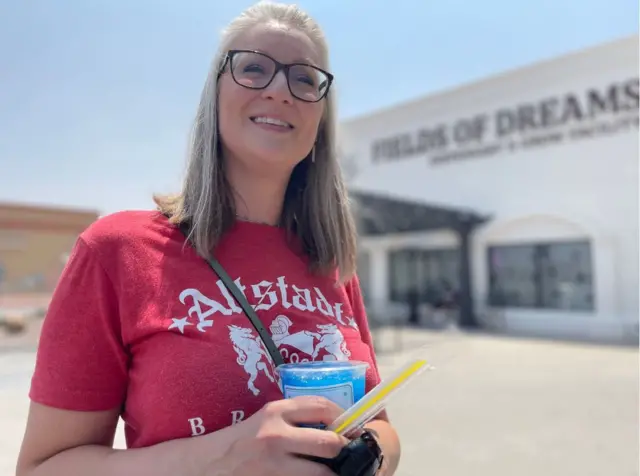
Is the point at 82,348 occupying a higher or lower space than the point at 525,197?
lower

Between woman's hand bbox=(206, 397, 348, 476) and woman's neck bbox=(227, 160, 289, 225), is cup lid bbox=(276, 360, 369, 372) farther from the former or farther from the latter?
woman's neck bbox=(227, 160, 289, 225)

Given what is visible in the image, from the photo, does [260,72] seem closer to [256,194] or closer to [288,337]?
[256,194]

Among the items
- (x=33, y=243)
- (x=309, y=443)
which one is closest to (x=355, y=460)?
A: (x=309, y=443)

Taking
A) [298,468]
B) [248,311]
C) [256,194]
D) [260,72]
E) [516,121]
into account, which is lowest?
[298,468]

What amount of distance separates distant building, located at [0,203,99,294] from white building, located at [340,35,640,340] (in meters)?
12.2

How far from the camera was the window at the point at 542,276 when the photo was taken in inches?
529

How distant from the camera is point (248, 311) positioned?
1.18 m

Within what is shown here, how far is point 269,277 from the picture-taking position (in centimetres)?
130

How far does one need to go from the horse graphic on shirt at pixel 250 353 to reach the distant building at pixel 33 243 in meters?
20.8

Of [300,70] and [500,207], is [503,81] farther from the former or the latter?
[300,70]

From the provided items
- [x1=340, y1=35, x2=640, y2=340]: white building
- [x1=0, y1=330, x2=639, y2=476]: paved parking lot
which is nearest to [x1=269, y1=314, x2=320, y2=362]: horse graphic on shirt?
[x1=0, y1=330, x2=639, y2=476]: paved parking lot

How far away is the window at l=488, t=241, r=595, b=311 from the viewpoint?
529 inches

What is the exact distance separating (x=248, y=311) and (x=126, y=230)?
12.9 inches

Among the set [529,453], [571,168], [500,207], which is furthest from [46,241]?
[529,453]
